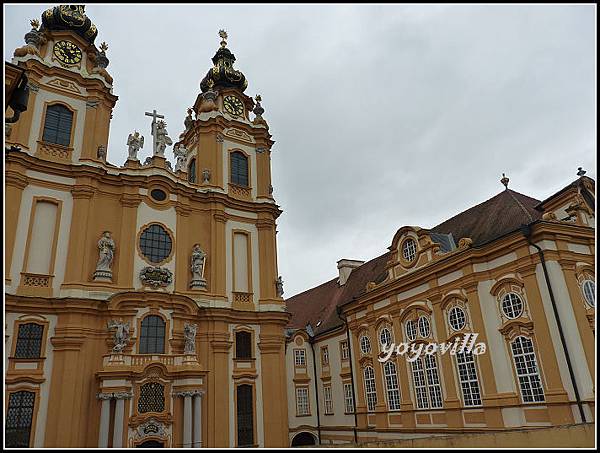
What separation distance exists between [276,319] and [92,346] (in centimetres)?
825

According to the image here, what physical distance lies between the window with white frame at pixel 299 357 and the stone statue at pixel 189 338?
35.2ft

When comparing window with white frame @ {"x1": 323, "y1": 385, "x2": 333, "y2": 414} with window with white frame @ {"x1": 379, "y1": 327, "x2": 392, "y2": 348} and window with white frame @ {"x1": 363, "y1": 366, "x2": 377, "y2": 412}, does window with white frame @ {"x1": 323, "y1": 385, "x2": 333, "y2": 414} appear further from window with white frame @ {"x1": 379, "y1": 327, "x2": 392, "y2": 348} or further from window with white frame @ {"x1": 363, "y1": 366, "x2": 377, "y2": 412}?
window with white frame @ {"x1": 379, "y1": 327, "x2": 392, "y2": 348}

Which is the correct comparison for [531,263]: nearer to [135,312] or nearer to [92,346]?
[135,312]

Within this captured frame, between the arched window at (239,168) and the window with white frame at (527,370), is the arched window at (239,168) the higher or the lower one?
the higher one

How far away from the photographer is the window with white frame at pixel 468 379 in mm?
19141

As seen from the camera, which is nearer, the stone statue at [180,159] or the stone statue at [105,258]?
the stone statue at [105,258]

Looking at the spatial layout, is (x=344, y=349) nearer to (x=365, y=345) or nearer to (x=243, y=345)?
(x=365, y=345)

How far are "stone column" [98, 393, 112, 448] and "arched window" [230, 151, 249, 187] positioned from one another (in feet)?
41.5

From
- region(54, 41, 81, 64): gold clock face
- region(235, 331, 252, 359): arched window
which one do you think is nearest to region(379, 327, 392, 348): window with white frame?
region(235, 331, 252, 359): arched window

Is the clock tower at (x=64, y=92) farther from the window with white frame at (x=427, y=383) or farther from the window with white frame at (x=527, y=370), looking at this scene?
the window with white frame at (x=527, y=370)

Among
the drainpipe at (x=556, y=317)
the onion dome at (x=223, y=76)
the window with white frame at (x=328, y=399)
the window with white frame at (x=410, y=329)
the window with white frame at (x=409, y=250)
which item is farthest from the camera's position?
the onion dome at (x=223, y=76)

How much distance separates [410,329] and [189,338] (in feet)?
33.5

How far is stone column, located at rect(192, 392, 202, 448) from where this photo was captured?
1892 cm

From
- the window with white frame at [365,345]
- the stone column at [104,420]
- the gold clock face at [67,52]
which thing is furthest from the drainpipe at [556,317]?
the gold clock face at [67,52]
